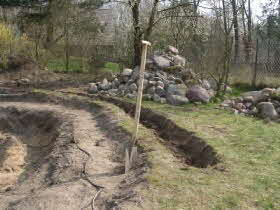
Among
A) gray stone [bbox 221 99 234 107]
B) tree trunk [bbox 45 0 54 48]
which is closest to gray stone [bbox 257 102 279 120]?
gray stone [bbox 221 99 234 107]

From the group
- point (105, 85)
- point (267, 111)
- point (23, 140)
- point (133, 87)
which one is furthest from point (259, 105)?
point (23, 140)

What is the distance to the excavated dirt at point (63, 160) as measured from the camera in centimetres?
455

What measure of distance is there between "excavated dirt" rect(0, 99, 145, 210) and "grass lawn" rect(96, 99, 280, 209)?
310 millimetres

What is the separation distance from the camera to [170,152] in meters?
6.39

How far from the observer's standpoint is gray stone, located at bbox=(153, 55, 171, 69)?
12540mm

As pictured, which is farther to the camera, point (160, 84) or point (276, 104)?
point (160, 84)

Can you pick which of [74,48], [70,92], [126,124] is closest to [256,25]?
[74,48]

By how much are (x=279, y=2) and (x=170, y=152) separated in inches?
756

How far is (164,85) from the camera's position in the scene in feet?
38.2

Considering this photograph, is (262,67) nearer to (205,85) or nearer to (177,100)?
(205,85)

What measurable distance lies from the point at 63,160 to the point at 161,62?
265 inches

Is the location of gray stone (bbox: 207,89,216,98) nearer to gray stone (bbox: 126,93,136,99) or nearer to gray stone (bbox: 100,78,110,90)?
gray stone (bbox: 126,93,136,99)

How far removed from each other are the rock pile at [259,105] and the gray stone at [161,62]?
2508mm

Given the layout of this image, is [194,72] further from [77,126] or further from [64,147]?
[64,147]
